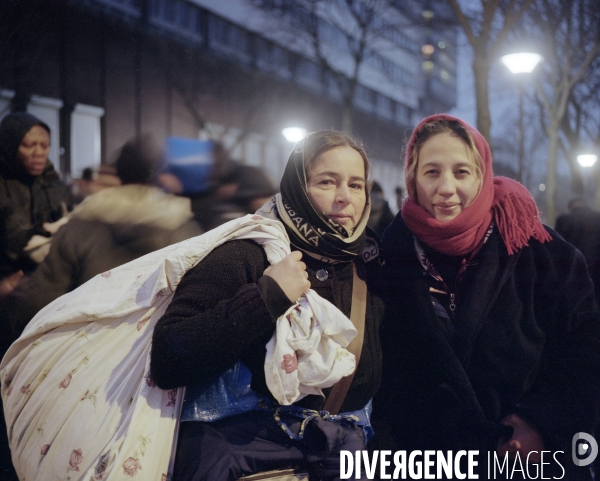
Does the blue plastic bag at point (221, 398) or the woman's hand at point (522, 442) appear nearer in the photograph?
the blue plastic bag at point (221, 398)

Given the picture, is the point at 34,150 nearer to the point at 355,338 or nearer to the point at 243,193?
the point at 243,193

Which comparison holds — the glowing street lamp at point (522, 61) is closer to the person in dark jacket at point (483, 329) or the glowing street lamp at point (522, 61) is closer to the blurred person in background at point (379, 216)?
the blurred person in background at point (379, 216)

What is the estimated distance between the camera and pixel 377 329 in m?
2.67

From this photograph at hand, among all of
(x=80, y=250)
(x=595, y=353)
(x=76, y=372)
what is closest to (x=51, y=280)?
(x=80, y=250)

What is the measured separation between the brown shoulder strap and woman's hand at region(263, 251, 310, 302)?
0.31 meters

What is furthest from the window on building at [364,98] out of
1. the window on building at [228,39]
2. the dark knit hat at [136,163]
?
the dark knit hat at [136,163]

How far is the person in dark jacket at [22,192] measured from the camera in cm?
455

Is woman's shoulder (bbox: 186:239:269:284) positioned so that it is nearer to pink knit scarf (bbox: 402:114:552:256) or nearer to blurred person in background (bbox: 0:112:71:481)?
pink knit scarf (bbox: 402:114:552:256)

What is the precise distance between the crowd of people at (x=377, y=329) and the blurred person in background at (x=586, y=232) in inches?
124

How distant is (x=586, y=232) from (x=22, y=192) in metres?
5.46

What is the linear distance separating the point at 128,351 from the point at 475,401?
4.48 ft

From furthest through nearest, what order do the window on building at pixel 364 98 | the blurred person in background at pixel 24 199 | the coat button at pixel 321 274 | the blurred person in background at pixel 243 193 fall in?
the window on building at pixel 364 98, the blurred person in background at pixel 243 193, the blurred person in background at pixel 24 199, the coat button at pixel 321 274

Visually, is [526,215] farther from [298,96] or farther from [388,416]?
[298,96]

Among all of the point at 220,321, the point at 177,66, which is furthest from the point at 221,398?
the point at 177,66
